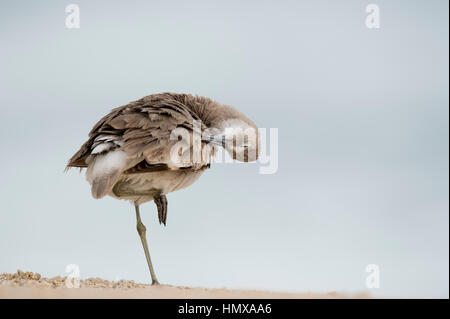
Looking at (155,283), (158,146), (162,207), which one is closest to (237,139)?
(158,146)

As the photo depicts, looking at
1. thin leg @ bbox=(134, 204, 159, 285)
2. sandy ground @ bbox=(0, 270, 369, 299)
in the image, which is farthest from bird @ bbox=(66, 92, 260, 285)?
sandy ground @ bbox=(0, 270, 369, 299)

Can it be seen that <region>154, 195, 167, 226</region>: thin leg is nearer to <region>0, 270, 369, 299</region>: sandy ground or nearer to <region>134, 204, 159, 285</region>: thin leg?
<region>134, 204, 159, 285</region>: thin leg

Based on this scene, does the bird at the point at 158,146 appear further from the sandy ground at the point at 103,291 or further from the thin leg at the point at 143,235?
the sandy ground at the point at 103,291

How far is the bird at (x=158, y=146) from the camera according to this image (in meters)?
7.47

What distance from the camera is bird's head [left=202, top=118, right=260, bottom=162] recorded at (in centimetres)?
831

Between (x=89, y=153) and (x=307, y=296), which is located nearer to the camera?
(x=307, y=296)

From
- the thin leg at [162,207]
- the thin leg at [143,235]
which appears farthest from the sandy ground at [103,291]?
the thin leg at [162,207]

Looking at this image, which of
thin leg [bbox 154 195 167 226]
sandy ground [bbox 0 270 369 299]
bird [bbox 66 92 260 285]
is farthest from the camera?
thin leg [bbox 154 195 167 226]

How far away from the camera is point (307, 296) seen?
263 inches

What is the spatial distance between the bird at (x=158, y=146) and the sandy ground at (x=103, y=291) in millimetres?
1098

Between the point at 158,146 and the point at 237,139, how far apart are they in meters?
1.37
